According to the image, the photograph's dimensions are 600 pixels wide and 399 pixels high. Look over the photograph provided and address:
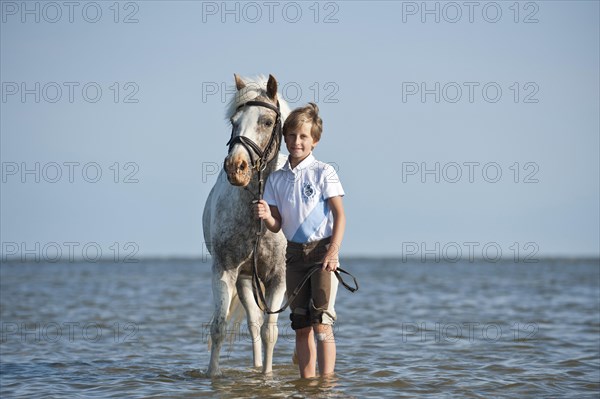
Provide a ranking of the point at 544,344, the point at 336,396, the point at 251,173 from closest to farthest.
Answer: the point at 251,173 → the point at 336,396 → the point at 544,344

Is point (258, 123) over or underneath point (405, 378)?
over

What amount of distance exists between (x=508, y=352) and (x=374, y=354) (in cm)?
162

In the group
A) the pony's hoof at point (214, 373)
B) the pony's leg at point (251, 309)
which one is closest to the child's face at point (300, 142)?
the pony's leg at point (251, 309)

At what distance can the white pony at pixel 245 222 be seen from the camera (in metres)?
5.70

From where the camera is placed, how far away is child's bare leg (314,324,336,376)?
564 centimetres

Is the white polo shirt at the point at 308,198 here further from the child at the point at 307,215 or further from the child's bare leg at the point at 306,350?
the child's bare leg at the point at 306,350

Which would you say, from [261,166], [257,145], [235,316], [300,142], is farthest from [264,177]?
[235,316]

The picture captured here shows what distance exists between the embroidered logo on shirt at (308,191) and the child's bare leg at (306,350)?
1.03m

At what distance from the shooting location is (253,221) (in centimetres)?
615

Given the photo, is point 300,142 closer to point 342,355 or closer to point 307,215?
point 307,215

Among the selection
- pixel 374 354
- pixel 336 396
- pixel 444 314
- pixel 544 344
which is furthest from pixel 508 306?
pixel 336 396

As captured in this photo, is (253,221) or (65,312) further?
(65,312)

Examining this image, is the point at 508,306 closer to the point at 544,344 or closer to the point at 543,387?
the point at 544,344

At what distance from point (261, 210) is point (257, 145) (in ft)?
1.77
